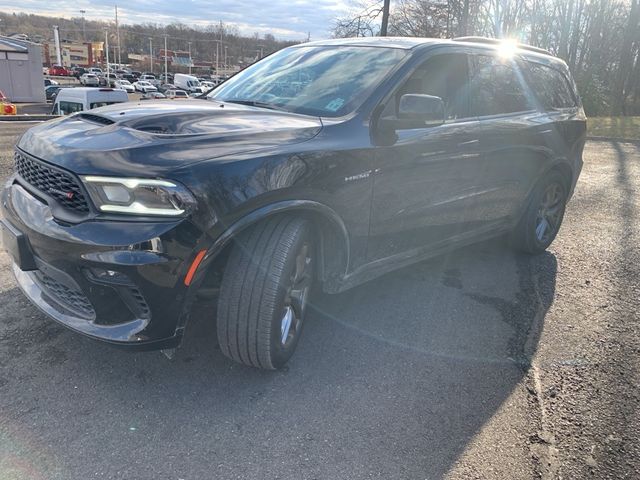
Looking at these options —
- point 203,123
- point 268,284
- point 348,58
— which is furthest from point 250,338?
point 348,58

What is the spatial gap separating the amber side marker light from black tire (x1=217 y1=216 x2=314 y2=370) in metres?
0.25

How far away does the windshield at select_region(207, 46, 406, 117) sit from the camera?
318 cm

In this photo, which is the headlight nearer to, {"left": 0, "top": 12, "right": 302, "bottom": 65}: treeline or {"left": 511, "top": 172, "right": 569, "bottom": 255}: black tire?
{"left": 511, "top": 172, "right": 569, "bottom": 255}: black tire

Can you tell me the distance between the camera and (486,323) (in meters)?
3.64

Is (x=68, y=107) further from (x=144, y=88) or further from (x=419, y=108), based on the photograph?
(x=144, y=88)

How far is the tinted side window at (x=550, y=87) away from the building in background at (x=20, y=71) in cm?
4425

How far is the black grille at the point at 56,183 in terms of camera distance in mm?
2293

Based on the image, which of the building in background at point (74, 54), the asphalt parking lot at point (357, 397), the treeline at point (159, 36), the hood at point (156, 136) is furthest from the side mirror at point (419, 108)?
the treeline at point (159, 36)

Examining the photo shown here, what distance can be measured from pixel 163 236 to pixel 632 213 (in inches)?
276

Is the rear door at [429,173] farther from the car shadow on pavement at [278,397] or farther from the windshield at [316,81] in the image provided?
the car shadow on pavement at [278,397]

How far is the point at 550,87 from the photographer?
15.8ft

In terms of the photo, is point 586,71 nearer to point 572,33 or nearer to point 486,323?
point 572,33

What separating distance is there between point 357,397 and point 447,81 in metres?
2.31

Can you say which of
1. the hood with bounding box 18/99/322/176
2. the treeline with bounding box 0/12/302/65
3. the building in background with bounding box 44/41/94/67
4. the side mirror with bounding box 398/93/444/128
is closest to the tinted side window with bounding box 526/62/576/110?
the side mirror with bounding box 398/93/444/128
